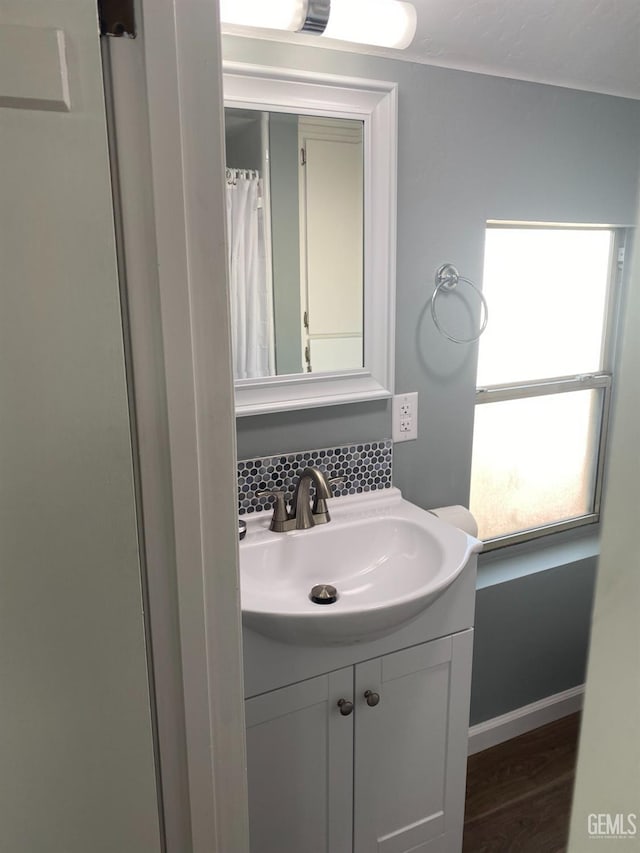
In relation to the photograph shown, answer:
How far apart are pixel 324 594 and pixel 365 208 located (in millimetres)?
939

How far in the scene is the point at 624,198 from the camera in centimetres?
202

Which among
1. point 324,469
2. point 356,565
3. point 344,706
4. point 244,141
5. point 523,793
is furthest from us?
point 523,793

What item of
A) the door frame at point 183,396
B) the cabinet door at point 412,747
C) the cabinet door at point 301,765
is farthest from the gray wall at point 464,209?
the door frame at point 183,396

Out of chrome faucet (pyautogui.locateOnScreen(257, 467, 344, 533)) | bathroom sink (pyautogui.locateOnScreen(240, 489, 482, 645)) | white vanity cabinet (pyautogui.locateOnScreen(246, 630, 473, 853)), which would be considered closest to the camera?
bathroom sink (pyautogui.locateOnScreen(240, 489, 482, 645))

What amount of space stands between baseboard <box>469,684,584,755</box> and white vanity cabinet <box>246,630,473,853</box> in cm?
50

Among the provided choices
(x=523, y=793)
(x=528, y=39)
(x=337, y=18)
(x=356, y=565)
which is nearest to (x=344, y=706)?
(x=356, y=565)

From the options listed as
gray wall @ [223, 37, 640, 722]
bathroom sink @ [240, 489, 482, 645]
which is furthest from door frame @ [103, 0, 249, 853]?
gray wall @ [223, 37, 640, 722]

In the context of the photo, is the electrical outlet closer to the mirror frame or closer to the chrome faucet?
the mirror frame

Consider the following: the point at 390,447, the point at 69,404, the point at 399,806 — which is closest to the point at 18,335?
the point at 69,404

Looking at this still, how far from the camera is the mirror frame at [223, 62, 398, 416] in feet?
4.55

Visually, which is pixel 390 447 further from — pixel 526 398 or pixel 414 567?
pixel 526 398

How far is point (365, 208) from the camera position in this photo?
1543 mm

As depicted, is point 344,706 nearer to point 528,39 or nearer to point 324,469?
point 324,469

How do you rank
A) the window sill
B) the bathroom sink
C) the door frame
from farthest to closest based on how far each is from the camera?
the window sill
the bathroom sink
the door frame
